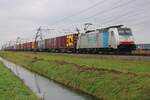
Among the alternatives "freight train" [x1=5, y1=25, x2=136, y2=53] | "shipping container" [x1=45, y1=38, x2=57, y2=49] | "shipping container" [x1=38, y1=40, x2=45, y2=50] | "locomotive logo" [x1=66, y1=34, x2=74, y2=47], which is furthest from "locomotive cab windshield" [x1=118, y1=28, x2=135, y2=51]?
"shipping container" [x1=38, y1=40, x2=45, y2=50]

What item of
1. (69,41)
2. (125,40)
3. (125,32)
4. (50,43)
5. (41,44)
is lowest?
(41,44)

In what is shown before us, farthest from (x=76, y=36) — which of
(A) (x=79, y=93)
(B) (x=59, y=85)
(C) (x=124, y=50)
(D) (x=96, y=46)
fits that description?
(A) (x=79, y=93)

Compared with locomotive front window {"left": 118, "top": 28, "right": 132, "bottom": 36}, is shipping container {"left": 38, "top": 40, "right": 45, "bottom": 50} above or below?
below

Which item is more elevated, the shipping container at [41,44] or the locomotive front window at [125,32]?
the locomotive front window at [125,32]

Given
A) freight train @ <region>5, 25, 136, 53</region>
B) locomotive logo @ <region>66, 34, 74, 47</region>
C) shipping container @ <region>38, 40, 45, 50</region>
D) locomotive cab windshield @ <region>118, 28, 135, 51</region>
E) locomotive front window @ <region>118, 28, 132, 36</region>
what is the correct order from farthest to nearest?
shipping container @ <region>38, 40, 45, 50</region>, locomotive logo @ <region>66, 34, 74, 47</region>, locomotive front window @ <region>118, 28, 132, 36</region>, freight train @ <region>5, 25, 136, 53</region>, locomotive cab windshield @ <region>118, 28, 135, 51</region>

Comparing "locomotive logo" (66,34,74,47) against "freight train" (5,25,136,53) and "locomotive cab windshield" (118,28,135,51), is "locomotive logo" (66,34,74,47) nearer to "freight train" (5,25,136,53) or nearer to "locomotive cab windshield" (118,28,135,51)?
"freight train" (5,25,136,53)

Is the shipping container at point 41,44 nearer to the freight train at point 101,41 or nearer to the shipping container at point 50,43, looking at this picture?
the shipping container at point 50,43

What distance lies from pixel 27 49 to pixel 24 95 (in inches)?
3904

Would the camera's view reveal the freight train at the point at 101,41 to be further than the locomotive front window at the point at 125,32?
No

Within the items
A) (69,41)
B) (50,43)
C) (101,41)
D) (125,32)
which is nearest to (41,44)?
(50,43)

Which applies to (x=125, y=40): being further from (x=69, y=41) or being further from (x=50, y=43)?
(x=50, y=43)

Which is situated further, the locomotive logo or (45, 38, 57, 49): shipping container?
(45, 38, 57, 49): shipping container

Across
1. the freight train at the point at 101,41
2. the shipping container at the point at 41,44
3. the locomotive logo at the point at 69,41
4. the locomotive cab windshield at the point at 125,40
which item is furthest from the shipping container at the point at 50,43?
the locomotive cab windshield at the point at 125,40

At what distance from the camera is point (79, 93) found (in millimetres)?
24031
